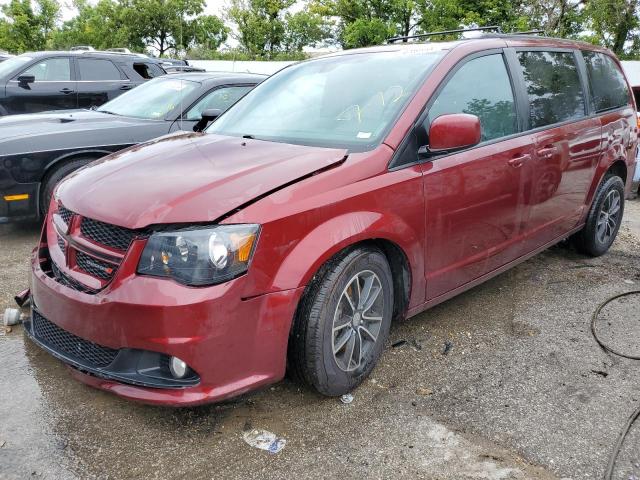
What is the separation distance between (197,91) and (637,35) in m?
37.4

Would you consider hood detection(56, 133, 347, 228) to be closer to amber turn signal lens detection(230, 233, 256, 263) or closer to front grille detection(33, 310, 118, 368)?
amber turn signal lens detection(230, 233, 256, 263)

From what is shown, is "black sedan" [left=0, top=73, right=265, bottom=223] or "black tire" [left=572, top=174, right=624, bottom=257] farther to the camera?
"black sedan" [left=0, top=73, right=265, bottom=223]

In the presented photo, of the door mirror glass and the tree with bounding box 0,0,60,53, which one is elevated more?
the tree with bounding box 0,0,60,53

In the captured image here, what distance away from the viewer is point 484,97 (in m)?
3.49

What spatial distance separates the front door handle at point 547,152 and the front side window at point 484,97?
0.98ft

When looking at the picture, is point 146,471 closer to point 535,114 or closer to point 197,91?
point 535,114

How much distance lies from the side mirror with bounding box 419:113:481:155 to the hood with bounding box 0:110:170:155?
357cm

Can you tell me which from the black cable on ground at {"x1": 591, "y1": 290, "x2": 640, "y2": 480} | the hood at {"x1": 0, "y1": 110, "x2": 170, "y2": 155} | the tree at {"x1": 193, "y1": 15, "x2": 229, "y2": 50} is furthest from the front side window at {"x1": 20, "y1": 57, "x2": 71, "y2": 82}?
the tree at {"x1": 193, "y1": 15, "x2": 229, "y2": 50}

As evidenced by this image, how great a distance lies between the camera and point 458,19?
36.2 m

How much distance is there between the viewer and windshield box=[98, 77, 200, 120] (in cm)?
593

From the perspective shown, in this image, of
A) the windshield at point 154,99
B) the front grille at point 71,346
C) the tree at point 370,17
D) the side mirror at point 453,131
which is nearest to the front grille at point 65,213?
the front grille at point 71,346

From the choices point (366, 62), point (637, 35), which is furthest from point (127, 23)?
point (366, 62)

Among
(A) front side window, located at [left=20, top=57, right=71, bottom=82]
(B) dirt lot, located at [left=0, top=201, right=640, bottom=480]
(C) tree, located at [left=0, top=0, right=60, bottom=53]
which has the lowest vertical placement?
(B) dirt lot, located at [left=0, top=201, right=640, bottom=480]

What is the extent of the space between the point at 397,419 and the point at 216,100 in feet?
14.6
